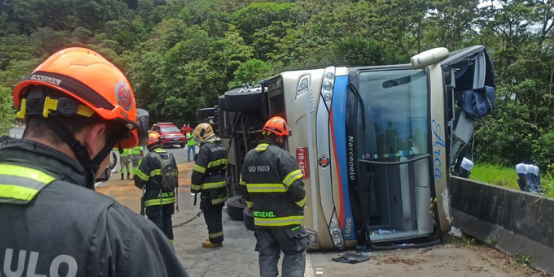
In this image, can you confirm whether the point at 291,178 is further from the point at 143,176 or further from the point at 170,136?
the point at 170,136

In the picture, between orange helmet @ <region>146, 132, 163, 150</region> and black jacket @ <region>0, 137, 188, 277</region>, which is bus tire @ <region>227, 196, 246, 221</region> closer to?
orange helmet @ <region>146, 132, 163, 150</region>

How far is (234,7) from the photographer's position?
213ft

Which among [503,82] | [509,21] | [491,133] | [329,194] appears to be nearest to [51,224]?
[329,194]

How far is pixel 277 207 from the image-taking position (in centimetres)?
481

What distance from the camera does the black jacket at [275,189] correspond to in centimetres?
479

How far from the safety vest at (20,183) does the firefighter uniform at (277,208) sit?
11.6 ft

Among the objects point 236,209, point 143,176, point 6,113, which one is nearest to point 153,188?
point 143,176

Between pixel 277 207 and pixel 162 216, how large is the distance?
110 inches

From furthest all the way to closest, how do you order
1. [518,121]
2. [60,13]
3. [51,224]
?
[60,13] < [518,121] < [51,224]

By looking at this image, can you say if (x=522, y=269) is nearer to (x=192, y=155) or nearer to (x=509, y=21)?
(x=509, y=21)

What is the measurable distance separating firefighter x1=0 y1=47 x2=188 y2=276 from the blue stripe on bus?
16.4ft

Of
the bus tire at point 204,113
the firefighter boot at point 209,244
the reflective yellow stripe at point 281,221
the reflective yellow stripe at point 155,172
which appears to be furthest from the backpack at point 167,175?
the bus tire at point 204,113

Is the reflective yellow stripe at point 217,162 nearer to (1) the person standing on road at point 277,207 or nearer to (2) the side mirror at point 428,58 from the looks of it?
(1) the person standing on road at point 277,207

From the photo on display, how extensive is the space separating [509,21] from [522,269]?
1319cm
